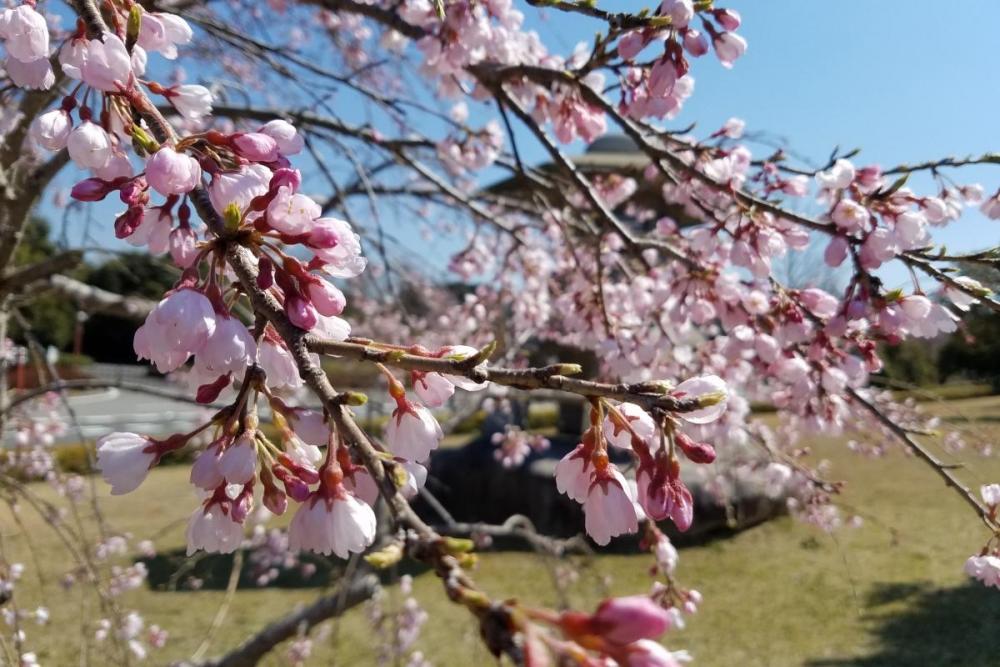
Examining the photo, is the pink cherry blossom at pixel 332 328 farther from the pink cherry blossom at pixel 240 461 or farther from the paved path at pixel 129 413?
the paved path at pixel 129 413

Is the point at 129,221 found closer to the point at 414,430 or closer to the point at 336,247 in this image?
the point at 336,247

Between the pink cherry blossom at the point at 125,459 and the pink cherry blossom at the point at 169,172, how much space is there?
23 centimetres

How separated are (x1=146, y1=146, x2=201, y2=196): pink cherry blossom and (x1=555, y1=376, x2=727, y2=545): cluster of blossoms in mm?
420

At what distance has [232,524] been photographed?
25.4 inches

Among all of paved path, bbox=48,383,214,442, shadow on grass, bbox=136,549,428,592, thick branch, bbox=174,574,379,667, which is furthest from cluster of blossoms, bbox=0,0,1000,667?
paved path, bbox=48,383,214,442

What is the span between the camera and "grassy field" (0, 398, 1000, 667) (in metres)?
3.64

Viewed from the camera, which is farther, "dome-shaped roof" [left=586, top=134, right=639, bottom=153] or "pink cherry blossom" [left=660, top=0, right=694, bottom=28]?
"dome-shaped roof" [left=586, top=134, right=639, bottom=153]

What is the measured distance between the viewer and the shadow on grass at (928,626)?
293cm

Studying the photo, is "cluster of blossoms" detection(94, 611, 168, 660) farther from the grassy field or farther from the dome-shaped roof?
the dome-shaped roof

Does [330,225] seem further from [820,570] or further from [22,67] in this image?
[820,570]

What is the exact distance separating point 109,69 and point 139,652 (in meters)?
3.24

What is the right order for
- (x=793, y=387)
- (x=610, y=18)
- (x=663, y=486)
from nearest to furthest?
(x=663, y=486) → (x=610, y=18) → (x=793, y=387)

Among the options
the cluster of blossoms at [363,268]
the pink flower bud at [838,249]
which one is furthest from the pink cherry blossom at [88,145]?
the pink flower bud at [838,249]

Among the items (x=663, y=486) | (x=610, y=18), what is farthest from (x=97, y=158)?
(x=610, y=18)
